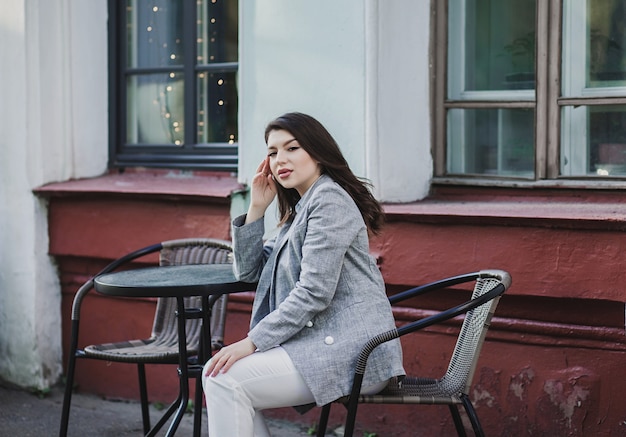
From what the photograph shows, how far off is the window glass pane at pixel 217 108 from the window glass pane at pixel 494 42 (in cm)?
132

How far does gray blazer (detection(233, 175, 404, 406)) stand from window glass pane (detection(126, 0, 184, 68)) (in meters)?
2.60

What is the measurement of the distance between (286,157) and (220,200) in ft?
5.45

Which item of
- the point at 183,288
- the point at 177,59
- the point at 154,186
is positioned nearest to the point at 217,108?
the point at 177,59

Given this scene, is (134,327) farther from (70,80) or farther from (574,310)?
(574,310)

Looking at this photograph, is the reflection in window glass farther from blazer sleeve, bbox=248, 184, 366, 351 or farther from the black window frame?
the black window frame

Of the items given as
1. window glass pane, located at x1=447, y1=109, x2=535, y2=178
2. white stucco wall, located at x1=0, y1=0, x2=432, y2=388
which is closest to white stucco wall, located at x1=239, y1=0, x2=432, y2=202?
white stucco wall, located at x1=0, y1=0, x2=432, y2=388

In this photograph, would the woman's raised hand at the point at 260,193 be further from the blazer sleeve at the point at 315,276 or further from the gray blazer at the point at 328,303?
the blazer sleeve at the point at 315,276

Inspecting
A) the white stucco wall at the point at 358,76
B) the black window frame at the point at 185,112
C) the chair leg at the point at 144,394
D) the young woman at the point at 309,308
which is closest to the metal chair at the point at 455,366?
the young woman at the point at 309,308

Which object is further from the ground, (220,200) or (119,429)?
(220,200)

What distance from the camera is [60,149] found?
5.88 meters

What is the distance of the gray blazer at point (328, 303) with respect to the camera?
339 cm

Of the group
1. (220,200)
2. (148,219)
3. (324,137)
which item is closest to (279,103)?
(220,200)

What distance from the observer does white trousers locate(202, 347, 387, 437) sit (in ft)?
11.0

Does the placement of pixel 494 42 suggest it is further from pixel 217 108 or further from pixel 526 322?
pixel 217 108
